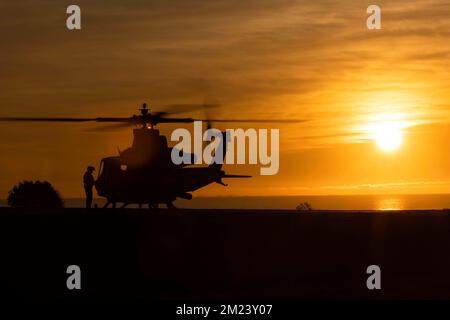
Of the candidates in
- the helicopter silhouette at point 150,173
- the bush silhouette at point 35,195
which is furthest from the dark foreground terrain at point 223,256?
the bush silhouette at point 35,195

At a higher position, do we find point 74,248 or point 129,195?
point 129,195

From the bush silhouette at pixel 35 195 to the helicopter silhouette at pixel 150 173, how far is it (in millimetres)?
33561

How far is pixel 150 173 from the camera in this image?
1511 inches

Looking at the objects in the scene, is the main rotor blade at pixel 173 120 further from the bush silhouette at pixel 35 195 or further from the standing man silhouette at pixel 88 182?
the bush silhouette at pixel 35 195

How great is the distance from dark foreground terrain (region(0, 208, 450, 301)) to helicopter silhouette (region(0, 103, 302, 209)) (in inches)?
236

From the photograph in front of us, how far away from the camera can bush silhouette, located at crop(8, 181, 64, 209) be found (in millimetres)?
73125

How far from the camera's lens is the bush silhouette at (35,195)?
73.1m

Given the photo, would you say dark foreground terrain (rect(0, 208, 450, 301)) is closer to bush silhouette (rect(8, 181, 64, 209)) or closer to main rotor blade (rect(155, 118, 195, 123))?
main rotor blade (rect(155, 118, 195, 123))

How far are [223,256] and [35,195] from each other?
54.4m

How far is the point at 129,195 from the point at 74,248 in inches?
529
